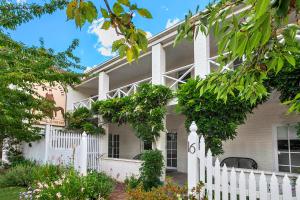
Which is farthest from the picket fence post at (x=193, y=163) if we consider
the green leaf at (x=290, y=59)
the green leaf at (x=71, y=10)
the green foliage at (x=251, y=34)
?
the green leaf at (x=71, y=10)

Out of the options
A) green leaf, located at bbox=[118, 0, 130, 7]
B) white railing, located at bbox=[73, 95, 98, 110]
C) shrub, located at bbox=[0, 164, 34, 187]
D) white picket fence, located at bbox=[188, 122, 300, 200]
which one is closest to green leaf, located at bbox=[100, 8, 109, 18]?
green leaf, located at bbox=[118, 0, 130, 7]

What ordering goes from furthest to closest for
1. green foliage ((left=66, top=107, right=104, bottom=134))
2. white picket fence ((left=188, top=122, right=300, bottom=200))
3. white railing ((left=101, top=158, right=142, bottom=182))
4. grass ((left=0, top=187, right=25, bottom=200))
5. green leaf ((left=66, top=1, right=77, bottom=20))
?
green foliage ((left=66, top=107, right=104, bottom=134)) < white railing ((left=101, top=158, right=142, bottom=182)) < grass ((left=0, top=187, right=25, bottom=200)) < white picket fence ((left=188, top=122, right=300, bottom=200)) < green leaf ((left=66, top=1, right=77, bottom=20))

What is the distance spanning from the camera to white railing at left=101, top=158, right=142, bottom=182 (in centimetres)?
1145

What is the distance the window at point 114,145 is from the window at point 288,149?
11.0 meters

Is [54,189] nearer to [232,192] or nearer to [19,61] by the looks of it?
[19,61]

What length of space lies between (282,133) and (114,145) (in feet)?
36.8

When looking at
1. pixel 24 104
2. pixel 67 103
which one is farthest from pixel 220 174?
pixel 67 103

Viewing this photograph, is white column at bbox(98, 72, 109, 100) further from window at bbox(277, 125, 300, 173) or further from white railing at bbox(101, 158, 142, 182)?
window at bbox(277, 125, 300, 173)

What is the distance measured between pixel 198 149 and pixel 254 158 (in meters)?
6.63

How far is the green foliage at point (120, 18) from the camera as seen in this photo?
1.75 m

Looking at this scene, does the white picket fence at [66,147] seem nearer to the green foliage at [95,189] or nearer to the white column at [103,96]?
the white column at [103,96]

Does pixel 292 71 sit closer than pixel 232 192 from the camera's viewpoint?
No

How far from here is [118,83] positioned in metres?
18.9

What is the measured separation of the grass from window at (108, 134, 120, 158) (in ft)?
28.0
